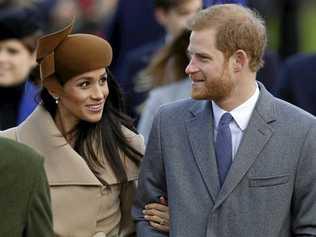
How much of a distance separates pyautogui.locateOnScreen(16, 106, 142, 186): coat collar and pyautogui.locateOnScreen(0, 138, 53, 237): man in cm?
88

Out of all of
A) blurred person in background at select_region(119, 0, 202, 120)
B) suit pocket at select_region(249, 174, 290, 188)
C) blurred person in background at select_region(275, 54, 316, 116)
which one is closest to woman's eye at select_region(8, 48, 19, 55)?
blurred person in background at select_region(119, 0, 202, 120)

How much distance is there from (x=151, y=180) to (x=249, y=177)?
486mm

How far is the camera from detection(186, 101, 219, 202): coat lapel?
19.5 ft

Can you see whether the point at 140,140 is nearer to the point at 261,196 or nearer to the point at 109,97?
the point at 109,97

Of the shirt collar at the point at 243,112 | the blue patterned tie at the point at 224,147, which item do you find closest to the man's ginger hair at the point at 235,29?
the shirt collar at the point at 243,112

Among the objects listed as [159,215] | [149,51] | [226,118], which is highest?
[226,118]

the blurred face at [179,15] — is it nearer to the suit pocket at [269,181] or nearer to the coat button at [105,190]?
the coat button at [105,190]

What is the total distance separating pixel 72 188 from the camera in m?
6.18

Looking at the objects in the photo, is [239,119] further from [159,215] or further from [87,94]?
[87,94]

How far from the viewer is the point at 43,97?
6.32m

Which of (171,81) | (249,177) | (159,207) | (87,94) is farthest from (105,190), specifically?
(171,81)

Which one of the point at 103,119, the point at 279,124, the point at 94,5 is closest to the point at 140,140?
the point at 103,119

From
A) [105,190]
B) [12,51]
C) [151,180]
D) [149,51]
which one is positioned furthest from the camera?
[149,51]

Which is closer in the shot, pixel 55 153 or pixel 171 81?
pixel 55 153
